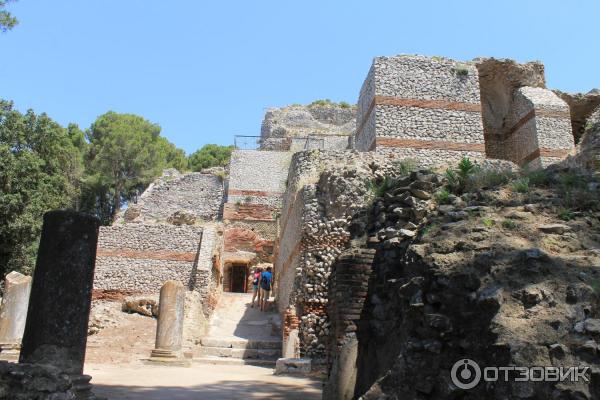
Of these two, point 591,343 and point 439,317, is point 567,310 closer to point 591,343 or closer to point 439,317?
point 591,343

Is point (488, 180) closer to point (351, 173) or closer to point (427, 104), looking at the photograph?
point (351, 173)

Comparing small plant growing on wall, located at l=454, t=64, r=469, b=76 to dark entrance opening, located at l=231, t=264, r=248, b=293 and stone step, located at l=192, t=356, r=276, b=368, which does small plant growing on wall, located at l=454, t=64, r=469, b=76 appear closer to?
stone step, located at l=192, t=356, r=276, b=368

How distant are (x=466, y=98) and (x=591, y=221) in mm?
14233

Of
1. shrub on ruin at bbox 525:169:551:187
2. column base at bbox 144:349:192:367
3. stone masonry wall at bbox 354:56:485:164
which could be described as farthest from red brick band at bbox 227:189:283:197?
shrub on ruin at bbox 525:169:551:187

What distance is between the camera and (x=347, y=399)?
598 cm

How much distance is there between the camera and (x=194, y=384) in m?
8.94

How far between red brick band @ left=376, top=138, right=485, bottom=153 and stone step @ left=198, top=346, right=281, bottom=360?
7680mm

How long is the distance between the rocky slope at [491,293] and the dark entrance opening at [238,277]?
2401 cm

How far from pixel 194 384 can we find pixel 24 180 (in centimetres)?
1626

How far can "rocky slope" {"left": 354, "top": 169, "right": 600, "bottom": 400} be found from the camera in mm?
3490

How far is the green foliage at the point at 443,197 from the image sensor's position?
19.8 ft

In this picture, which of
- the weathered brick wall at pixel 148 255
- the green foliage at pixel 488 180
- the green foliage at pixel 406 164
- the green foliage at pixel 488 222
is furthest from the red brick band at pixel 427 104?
the green foliage at pixel 488 222

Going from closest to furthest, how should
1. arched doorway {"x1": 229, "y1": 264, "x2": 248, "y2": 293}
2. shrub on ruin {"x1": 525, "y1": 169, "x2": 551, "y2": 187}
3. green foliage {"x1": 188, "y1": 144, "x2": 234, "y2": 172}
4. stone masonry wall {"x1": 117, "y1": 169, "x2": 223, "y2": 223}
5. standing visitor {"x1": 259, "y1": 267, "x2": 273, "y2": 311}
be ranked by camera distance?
1. shrub on ruin {"x1": 525, "y1": 169, "x2": 551, "y2": 187}
2. standing visitor {"x1": 259, "y1": 267, "x2": 273, "y2": 311}
3. arched doorway {"x1": 229, "y1": 264, "x2": 248, "y2": 293}
4. stone masonry wall {"x1": 117, "y1": 169, "x2": 223, "y2": 223}
5. green foliage {"x1": 188, "y1": 144, "x2": 234, "y2": 172}

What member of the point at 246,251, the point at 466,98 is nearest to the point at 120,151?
the point at 246,251
